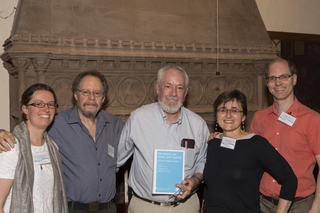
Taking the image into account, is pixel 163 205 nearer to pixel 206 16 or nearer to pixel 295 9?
pixel 206 16

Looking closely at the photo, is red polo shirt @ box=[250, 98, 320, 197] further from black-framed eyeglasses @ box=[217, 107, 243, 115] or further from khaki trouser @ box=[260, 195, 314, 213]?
black-framed eyeglasses @ box=[217, 107, 243, 115]

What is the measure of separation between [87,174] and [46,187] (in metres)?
0.37

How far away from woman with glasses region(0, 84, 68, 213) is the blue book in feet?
2.00

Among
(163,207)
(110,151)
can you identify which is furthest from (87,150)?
(163,207)

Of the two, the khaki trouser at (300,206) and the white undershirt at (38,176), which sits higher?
the white undershirt at (38,176)

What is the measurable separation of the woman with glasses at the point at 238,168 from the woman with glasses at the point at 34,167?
100 cm

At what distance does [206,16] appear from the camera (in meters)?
4.83

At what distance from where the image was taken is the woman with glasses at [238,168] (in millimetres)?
2527

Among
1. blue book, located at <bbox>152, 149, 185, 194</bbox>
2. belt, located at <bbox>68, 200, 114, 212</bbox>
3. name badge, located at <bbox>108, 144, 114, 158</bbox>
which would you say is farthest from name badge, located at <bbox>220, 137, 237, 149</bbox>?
belt, located at <bbox>68, 200, 114, 212</bbox>

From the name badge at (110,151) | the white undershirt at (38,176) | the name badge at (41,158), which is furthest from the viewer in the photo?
the name badge at (110,151)

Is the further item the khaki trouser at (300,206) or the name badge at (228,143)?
the khaki trouser at (300,206)

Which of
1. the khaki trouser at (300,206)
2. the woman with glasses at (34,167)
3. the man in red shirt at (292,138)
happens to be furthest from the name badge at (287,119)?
the woman with glasses at (34,167)

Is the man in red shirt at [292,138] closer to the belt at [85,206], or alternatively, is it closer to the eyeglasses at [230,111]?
the eyeglasses at [230,111]

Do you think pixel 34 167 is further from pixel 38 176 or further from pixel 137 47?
pixel 137 47
